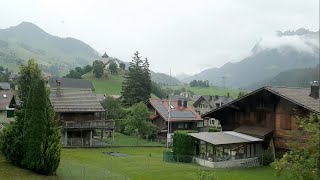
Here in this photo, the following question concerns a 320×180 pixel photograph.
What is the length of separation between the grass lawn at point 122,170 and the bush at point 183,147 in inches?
84.4

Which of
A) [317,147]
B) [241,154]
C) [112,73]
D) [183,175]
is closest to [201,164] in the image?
[241,154]

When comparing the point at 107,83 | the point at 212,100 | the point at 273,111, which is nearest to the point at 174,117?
the point at 273,111

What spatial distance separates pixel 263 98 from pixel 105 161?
1813 cm

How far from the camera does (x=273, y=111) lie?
4594cm

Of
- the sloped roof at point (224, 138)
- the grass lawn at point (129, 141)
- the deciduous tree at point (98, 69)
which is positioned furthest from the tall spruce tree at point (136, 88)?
the deciduous tree at point (98, 69)

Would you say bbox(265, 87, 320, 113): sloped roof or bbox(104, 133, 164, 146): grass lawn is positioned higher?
bbox(265, 87, 320, 113): sloped roof

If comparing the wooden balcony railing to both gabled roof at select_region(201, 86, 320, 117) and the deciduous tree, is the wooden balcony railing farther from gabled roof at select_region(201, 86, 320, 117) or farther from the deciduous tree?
the deciduous tree

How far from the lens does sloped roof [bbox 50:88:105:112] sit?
188 ft

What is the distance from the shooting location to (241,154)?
45219 millimetres

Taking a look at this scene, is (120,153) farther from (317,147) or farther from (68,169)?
(317,147)

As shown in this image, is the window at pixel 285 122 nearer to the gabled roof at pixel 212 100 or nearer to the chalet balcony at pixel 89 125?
the chalet balcony at pixel 89 125

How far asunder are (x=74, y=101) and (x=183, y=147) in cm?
2030

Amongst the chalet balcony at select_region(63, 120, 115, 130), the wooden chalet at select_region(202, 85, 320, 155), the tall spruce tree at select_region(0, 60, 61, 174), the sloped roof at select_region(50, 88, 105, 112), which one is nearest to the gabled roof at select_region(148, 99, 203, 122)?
the chalet balcony at select_region(63, 120, 115, 130)

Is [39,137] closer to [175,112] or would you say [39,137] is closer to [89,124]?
[89,124]
